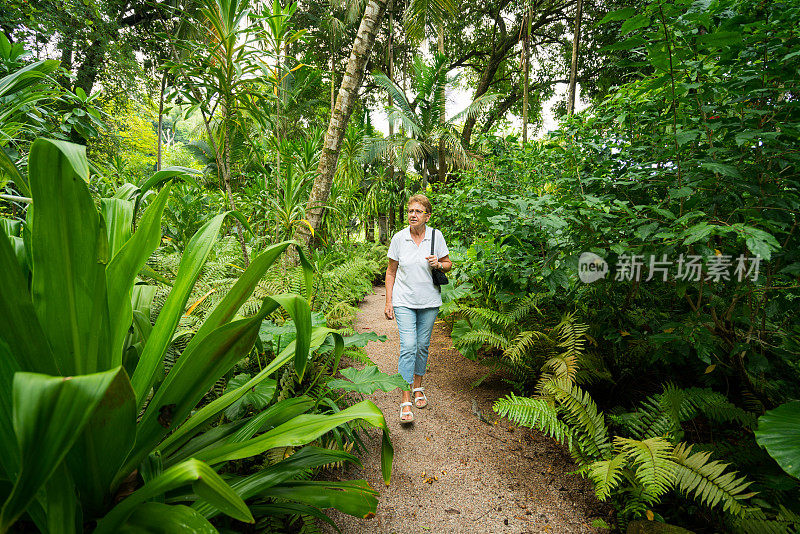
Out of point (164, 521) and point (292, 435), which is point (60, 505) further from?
point (292, 435)

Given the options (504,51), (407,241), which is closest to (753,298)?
(407,241)

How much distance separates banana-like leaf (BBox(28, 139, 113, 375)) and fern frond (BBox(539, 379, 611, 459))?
89.0 inches

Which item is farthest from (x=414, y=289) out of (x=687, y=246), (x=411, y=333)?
(x=687, y=246)

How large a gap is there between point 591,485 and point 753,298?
4.59 feet

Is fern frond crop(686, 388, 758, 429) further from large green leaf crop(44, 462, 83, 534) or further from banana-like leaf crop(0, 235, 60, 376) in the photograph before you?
banana-like leaf crop(0, 235, 60, 376)

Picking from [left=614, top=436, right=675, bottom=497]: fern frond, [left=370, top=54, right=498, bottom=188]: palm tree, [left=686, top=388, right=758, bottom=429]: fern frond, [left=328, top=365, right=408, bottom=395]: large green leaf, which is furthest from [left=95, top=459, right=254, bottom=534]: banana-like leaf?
[left=370, top=54, right=498, bottom=188]: palm tree

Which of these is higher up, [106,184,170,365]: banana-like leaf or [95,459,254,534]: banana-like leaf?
[106,184,170,365]: banana-like leaf

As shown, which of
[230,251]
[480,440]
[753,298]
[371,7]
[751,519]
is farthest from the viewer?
[230,251]

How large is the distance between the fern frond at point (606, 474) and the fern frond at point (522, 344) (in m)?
0.83

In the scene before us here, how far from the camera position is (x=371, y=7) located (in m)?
3.11

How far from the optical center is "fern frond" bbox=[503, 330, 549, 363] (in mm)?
2385

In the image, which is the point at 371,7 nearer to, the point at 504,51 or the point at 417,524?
the point at 417,524

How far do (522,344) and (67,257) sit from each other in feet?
8.23

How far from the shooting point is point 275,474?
3.68ft
